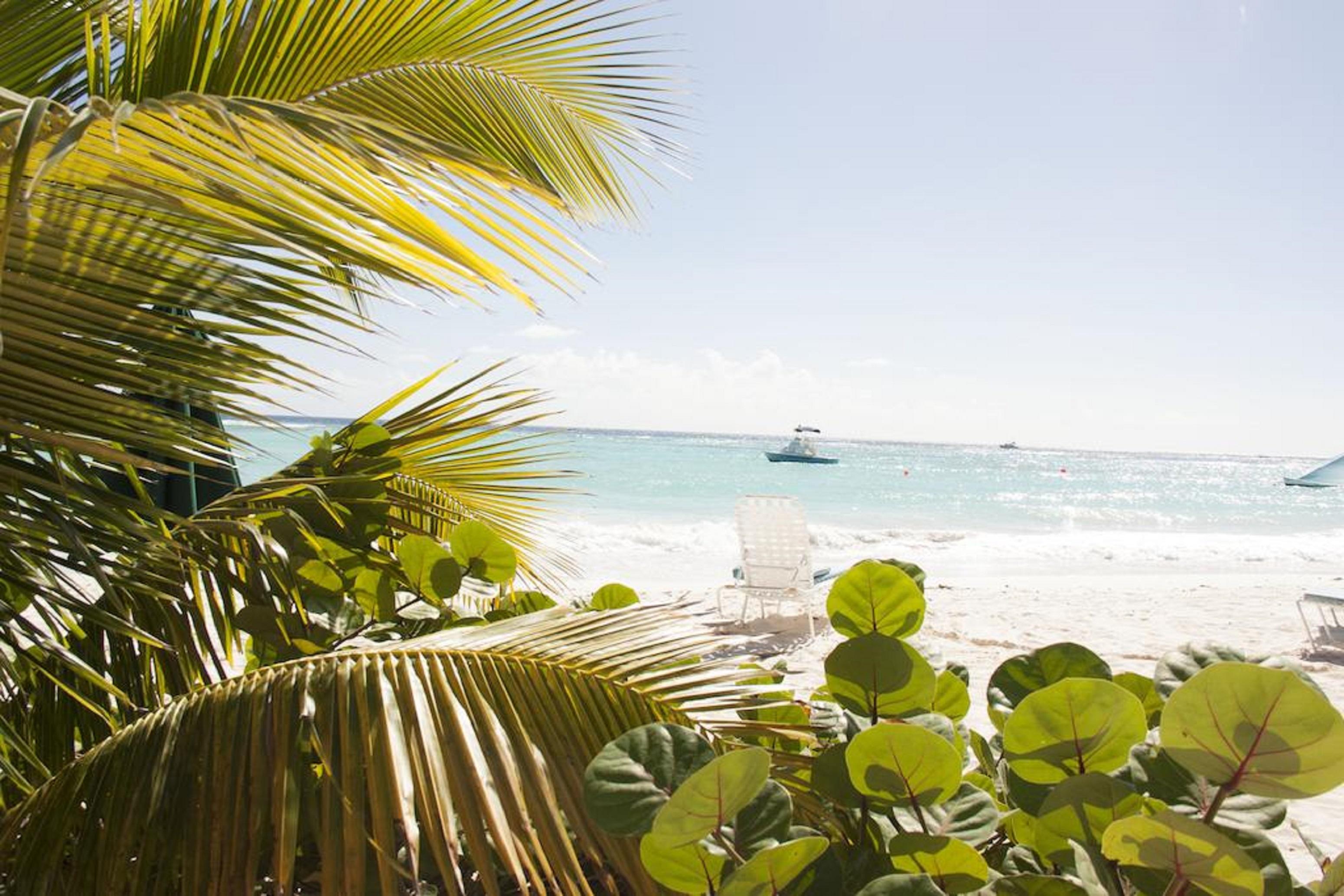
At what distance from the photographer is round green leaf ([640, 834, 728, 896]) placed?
19.7 inches

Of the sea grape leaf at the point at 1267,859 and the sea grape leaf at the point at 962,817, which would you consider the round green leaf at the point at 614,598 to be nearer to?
the sea grape leaf at the point at 962,817

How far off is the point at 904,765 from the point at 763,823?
10cm

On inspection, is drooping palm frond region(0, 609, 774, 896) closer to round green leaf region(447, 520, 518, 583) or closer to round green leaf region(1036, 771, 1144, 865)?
round green leaf region(447, 520, 518, 583)

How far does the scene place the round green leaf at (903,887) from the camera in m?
0.48

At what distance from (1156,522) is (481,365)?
3170 cm

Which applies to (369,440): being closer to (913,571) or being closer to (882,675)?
(913,571)

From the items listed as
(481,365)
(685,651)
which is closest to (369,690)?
(685,651)

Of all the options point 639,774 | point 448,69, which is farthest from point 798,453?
point 639,774

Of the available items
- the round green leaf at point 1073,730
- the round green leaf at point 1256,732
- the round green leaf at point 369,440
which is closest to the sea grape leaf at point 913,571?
the round green leaf at point 1073,730

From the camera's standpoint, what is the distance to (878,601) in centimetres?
77

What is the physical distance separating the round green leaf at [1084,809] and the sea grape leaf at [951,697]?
265mm

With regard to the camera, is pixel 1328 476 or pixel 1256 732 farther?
pixel 1328 476

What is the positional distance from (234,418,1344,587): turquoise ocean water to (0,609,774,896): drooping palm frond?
10.1 inches

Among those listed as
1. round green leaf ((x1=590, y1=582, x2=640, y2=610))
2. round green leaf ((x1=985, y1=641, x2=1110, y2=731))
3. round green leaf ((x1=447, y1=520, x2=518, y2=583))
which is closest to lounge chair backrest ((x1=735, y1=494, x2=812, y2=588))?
round green leaf ((x1=590, y1=582, x2=640, y2=610))
